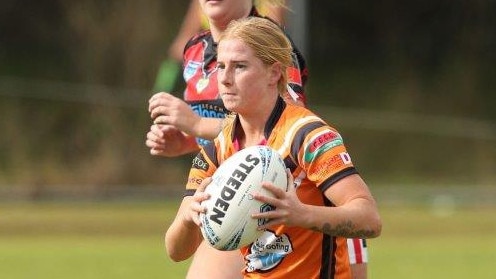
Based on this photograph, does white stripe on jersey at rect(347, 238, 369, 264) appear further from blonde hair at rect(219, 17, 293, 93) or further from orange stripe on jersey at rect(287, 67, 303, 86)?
blonde hair at rect(219, 17, 293, 93)

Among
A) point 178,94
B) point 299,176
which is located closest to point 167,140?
point 299,176

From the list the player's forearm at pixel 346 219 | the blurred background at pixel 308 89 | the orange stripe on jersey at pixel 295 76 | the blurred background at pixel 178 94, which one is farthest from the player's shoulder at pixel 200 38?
the blurred background at pixel 308 89

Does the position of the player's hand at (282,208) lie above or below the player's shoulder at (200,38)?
below

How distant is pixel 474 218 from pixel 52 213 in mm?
4879

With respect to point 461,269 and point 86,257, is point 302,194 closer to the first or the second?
point 461,269

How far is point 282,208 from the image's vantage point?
4281 millimetres

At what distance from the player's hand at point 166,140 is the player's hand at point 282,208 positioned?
141 cm

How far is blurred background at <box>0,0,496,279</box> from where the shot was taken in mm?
16297

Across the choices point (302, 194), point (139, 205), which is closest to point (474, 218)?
point (139, 205)

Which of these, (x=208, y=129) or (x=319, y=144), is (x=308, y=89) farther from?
(x=319, y=144)

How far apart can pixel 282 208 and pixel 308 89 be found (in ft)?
57.4

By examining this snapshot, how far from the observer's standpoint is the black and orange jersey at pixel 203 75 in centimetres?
580

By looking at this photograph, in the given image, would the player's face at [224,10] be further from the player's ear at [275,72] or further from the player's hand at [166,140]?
the player's ear at [275,72]

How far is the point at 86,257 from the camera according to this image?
12.4m
